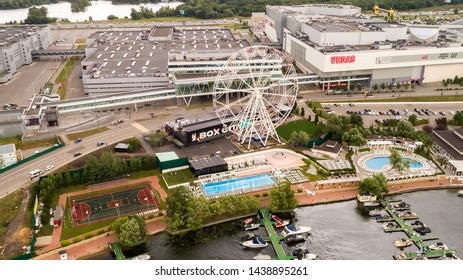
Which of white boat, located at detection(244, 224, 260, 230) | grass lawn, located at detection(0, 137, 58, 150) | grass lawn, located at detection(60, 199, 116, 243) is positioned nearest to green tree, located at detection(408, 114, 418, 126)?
white boat, located at detection(244, 224, 260, 230)

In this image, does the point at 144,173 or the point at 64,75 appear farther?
the point at 64,75

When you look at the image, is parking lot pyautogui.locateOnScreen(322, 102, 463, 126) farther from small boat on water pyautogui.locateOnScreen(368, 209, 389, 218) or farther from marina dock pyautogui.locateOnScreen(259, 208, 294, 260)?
marina dock pyautogui.locateOnScreen(259, 208, 294, 260)

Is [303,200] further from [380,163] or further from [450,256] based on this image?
[450,256]

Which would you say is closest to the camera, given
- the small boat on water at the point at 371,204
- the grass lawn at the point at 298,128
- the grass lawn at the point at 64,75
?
the small boat on water at the point at 371,204

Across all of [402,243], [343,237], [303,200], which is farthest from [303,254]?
[402,243]

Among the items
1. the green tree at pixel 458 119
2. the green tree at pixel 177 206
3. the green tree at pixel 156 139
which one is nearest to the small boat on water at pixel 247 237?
the green tree at pixel 177 206

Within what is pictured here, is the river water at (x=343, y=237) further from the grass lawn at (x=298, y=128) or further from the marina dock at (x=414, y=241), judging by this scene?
the grass lawn at (x=298, y=128)
